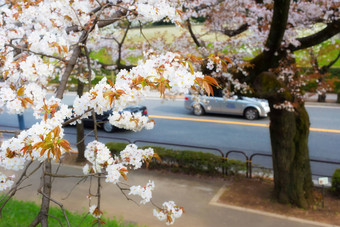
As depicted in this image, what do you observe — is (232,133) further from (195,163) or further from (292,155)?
(292,155)

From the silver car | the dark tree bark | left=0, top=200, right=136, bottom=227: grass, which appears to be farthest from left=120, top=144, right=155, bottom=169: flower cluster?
the silver car

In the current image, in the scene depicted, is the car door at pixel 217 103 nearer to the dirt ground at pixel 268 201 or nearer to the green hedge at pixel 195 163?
the green hedge at pixel 195 163

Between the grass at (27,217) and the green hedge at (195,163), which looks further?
the green hedge at (195,163)

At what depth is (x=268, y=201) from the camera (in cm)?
685

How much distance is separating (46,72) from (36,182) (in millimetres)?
5715

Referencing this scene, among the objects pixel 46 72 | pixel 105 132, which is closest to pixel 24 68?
pixel 46 72

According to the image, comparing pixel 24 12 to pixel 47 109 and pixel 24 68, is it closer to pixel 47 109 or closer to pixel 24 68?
pixel 24 68

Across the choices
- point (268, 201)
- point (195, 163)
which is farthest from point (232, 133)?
point (268, 201)

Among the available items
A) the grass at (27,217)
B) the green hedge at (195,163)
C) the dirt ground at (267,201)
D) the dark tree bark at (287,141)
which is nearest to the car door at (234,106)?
the green hedge at (195,163)

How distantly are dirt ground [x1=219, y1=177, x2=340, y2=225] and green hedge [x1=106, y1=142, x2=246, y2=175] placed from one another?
46cm

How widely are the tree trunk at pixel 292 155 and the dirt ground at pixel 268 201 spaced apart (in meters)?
0.22

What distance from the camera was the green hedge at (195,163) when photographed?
8.23 meters

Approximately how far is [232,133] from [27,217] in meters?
9.29

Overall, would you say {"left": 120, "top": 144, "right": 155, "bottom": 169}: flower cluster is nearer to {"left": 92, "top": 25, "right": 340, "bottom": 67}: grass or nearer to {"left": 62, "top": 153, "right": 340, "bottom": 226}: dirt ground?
{"left": 62, "top": 153, "right": 340, "bottom": 226}: dirt ground
